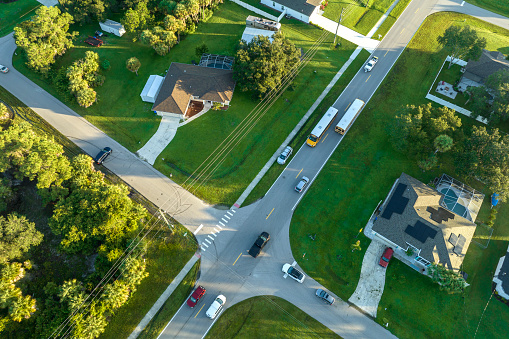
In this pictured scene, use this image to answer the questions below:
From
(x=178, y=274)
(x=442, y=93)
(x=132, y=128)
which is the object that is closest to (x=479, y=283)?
(x=442, y=93)

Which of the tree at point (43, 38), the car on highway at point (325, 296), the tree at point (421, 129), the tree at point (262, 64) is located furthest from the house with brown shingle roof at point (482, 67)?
the tree at point (43, 38)

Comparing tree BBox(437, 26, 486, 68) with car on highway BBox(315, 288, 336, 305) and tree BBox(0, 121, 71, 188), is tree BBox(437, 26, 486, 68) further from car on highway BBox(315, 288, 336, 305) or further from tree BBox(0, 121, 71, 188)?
tree BBox(0, 121, 71, 188)

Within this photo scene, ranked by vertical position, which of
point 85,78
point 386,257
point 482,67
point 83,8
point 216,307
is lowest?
point 216,307

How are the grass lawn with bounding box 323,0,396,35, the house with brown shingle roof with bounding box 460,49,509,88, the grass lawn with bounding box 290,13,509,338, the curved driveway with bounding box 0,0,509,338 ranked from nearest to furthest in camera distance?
the grass lawn with bounding box 290,13,509,338, the curved driveway with bounding box 0,0,509,338, the house with brown shingle roof with bounding box 460,49,509,88, the grass lawn with bounding box 323,0,396,35

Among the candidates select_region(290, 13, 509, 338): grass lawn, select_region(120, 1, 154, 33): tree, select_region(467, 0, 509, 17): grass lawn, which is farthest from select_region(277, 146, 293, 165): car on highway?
select_region(467, 0, 509, 17): grass lawn

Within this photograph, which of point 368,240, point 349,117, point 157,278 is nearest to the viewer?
point 157,278

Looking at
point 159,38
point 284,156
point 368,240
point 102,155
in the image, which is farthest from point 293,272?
point 159,38

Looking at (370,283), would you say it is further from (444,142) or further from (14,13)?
(14,13)
